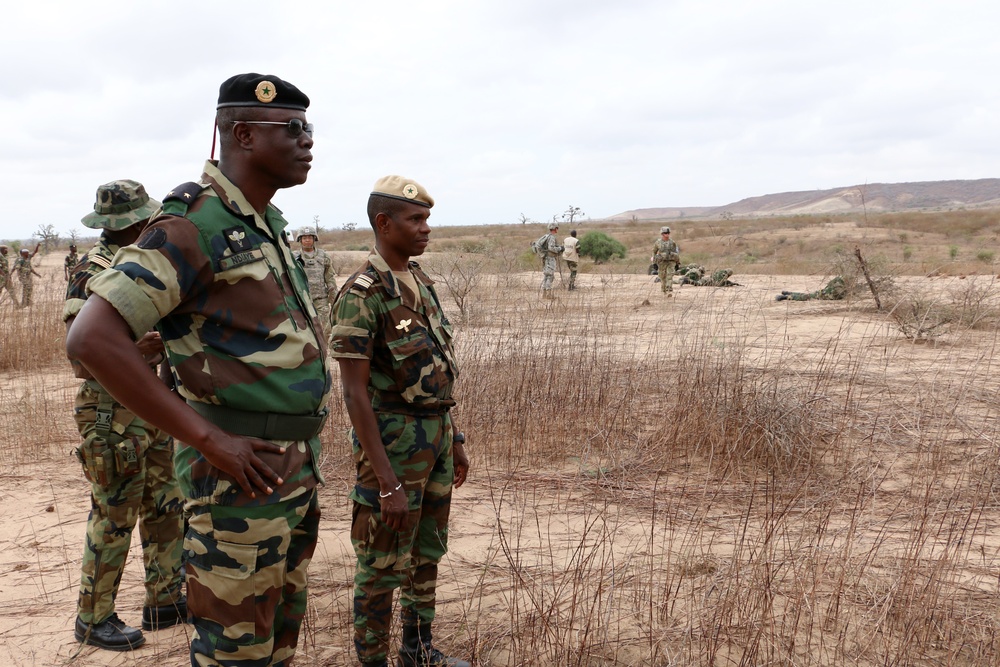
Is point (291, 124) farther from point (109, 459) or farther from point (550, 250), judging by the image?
point (550, 250)

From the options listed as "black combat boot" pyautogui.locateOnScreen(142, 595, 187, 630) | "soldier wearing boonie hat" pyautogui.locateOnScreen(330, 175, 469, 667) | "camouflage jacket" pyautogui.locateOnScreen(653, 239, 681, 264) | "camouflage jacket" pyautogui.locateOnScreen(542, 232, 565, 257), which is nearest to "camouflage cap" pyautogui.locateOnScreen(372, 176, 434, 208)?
"soldier wearing boonie hat" pyautogui.locateOnScreen(330, 175, 469, 667)

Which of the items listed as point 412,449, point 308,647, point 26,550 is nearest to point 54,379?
point 26,550

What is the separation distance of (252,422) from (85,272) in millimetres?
1657

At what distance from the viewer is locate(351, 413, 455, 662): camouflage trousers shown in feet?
8.21

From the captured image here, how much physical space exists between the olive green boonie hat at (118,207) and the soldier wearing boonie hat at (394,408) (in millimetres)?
1134

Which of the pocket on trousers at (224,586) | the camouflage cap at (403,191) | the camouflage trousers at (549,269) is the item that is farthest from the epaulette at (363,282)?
the camouflage trousers at (549,269)

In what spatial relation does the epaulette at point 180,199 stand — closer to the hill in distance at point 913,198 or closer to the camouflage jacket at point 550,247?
the camouflage jacket at point 550,247

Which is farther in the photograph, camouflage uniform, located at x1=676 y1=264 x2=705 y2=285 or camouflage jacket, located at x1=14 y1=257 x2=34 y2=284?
camouflage uniform, located at x1=676 y1=264 x2=705 y2=285

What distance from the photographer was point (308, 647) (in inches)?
115

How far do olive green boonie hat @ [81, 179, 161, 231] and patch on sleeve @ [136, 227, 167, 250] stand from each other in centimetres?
150

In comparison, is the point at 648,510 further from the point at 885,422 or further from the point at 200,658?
the point at 200,658

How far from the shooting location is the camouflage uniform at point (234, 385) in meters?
1.70

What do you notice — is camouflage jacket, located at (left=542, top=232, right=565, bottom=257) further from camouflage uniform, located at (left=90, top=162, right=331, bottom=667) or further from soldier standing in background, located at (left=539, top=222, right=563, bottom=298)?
camouflage uniform, located at (left=90, top=162, right=331, bottom=667)

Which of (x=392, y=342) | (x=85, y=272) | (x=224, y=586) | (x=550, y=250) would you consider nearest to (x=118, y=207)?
(x=85, y=272)
